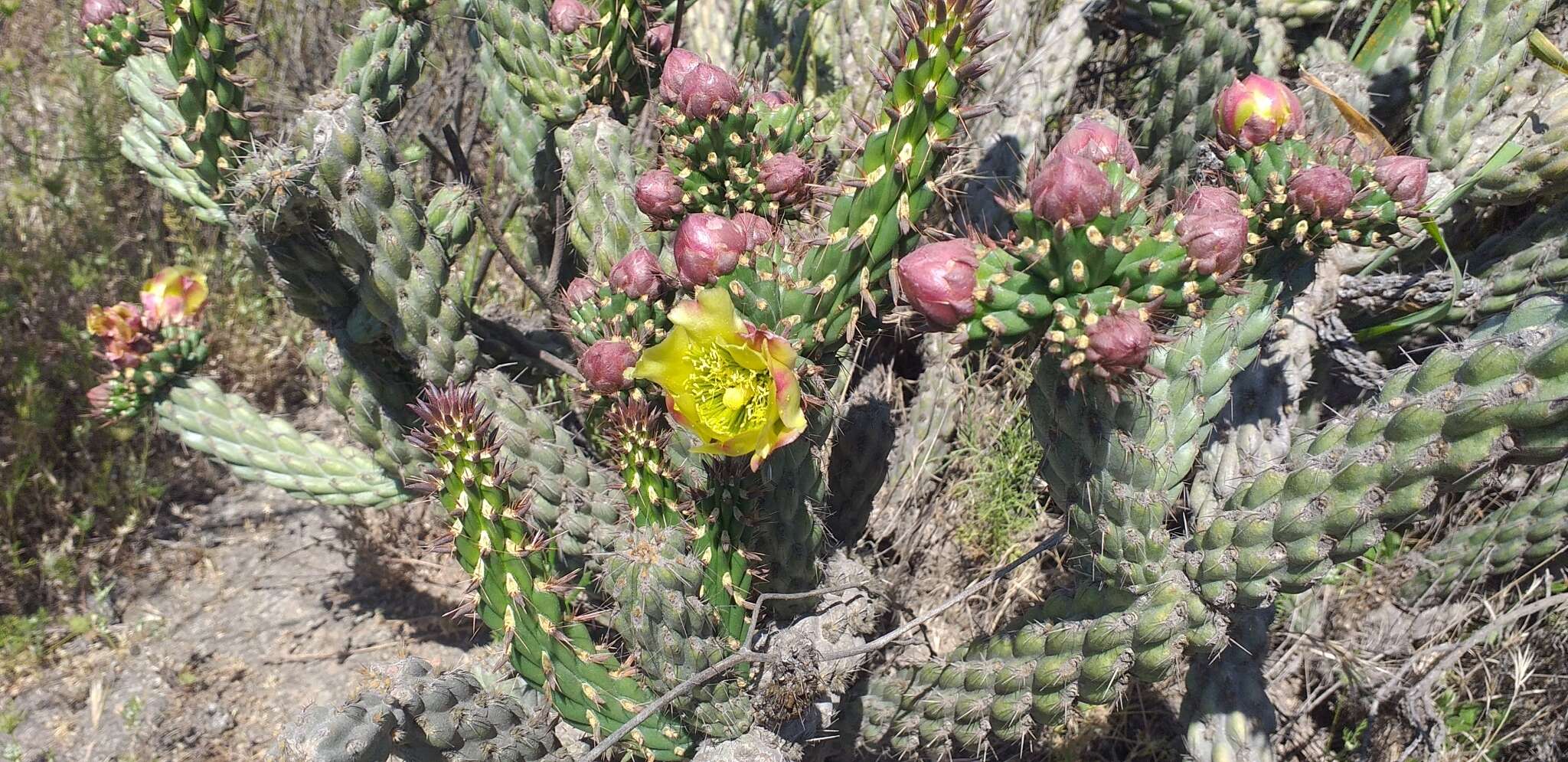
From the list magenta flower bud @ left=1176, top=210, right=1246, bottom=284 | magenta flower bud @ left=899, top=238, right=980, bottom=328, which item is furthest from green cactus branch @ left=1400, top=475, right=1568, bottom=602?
magenta flower bud @ left=899, top=238, right=980, bottom=328

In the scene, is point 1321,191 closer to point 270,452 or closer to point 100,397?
point 270,452

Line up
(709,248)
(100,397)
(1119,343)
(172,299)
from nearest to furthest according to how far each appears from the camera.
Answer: (1119,343) → (709,248) → (100,397) → (172,299)

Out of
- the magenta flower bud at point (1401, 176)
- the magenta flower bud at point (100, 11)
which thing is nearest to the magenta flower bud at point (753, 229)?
the magenta flower bud at point (1401, 176)

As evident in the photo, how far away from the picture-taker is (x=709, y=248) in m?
1.50

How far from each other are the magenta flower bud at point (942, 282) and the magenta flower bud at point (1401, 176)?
35.9 inches

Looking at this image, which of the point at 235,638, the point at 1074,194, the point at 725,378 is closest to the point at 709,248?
the point at 725,378

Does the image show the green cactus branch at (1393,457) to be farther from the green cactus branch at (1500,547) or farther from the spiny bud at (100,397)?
the spiny bud at (100,397)

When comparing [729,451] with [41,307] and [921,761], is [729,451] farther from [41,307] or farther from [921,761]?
[41,307]

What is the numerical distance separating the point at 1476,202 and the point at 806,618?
207cm

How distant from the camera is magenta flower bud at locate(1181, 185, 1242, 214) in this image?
1481mm

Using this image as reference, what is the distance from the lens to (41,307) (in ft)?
11.9

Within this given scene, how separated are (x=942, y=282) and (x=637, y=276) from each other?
649mm

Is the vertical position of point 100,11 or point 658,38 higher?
point 100,11

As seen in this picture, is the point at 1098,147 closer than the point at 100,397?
Yes
